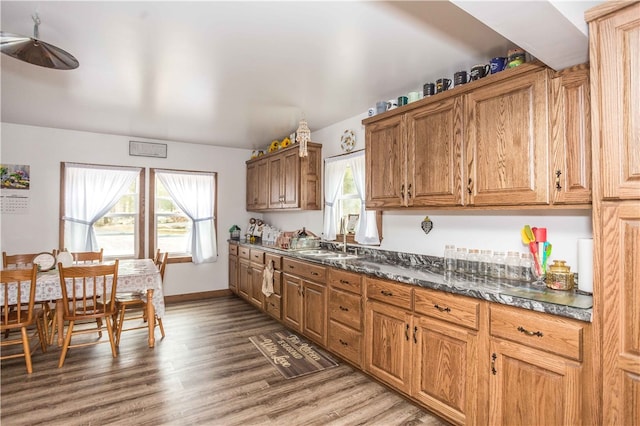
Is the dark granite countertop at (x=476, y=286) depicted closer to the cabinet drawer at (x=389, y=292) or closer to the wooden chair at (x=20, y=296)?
the cabinet drawer at (x=389, y=292)

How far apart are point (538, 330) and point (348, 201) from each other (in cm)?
261

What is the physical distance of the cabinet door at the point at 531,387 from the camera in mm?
1612

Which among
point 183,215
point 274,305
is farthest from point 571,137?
point 183,215

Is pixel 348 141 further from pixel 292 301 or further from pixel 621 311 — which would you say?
pixel 621 311

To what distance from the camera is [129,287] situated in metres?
3.33

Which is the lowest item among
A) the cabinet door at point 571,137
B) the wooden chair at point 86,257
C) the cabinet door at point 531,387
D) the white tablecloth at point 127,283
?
the cabinet door at point 531,387

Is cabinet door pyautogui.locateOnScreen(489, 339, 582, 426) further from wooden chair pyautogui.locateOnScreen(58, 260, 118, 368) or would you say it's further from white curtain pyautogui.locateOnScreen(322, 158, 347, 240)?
wooden chair pyautogui.locateOnScreen(58, 260, 118, 368)

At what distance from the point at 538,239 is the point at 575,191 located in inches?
19.2

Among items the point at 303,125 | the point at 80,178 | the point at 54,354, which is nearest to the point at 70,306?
the point at 54,354

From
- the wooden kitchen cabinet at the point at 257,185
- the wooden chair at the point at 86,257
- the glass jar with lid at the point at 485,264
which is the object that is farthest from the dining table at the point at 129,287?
the glass jar with lid at the point at 485,264

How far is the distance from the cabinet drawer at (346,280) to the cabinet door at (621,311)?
5.43ft

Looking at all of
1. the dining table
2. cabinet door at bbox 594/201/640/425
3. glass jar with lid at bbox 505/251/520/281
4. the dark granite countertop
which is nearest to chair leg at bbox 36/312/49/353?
the dining table

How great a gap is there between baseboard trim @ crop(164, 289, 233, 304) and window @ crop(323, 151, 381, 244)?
97.3 inches

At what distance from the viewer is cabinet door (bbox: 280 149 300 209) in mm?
4453
